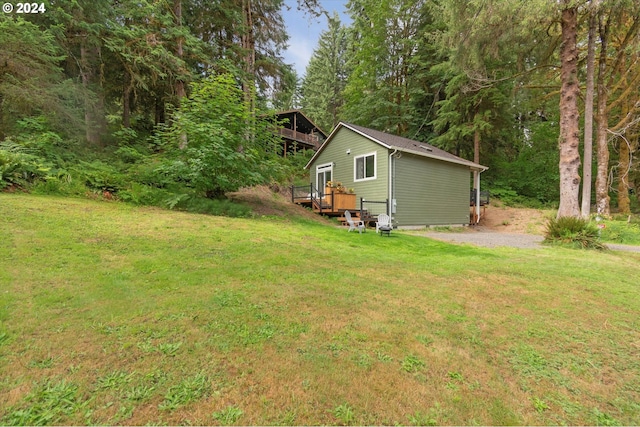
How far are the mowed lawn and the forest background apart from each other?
5.11m

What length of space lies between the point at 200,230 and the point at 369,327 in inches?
172

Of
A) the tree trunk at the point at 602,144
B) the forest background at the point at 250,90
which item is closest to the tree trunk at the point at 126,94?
the forest background at the point at 250,90

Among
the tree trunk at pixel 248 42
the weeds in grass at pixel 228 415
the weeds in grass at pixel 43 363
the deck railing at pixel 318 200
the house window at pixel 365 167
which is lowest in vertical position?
the weeds in grass at pixel 228 415

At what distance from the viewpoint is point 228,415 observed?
162 cm

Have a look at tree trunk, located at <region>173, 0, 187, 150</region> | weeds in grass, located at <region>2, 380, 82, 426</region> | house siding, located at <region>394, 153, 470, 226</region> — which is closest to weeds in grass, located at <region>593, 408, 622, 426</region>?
weeds in grass, located at <region>2, 380, 82, 426</region>

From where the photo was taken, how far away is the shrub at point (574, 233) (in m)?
7.67

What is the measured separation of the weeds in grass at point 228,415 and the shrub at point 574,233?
9510mm

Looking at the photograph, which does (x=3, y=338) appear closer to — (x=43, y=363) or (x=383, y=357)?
(x=43, y=363)

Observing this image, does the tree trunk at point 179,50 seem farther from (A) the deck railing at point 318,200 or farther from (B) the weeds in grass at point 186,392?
(B) the weeds in grass at point 186,392

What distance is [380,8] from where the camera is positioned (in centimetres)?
2077

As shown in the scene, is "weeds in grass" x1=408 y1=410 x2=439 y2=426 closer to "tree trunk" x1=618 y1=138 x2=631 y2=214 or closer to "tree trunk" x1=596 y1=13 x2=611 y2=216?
"tree trunk" x1=596 y1=13 x2=611 y2=216

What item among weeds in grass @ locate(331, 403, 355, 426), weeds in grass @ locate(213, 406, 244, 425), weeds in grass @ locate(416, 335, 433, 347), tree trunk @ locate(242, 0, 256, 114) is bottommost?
weeds in grass @ locate(331, 403, 355, 426)

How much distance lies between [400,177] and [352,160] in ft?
9.24

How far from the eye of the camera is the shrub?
7.67 metres
